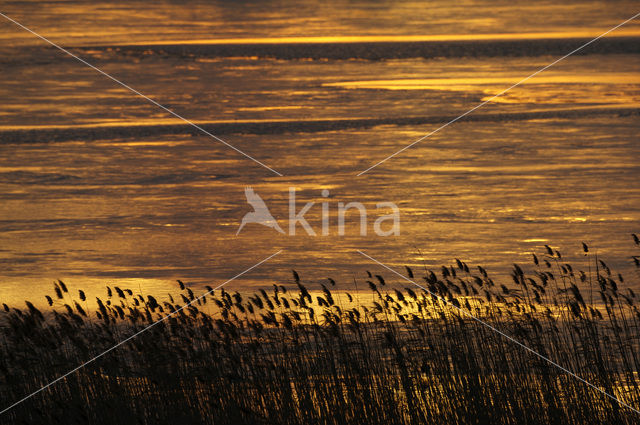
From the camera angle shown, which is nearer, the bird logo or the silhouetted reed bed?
the silhouetted reed bed

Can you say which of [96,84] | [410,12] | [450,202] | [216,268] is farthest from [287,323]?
[410,12]

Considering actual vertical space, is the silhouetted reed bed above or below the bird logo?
below

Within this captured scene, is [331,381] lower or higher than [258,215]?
lower

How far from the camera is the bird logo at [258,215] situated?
16.4m

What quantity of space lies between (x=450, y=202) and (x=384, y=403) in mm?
8680

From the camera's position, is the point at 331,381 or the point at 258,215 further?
the point at 258,215

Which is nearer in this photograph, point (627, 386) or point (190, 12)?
point (627, 386)

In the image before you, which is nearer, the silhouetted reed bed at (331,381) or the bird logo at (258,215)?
the silhouetted reed bed at (331,381)

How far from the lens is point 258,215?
17.0m

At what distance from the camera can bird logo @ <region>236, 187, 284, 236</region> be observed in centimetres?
1643

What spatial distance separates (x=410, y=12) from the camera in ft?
139

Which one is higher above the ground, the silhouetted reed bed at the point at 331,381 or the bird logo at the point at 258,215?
the bird logo at the point at 258,215

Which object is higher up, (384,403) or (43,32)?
(43,32)

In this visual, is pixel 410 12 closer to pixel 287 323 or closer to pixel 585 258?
pixel 585 258
